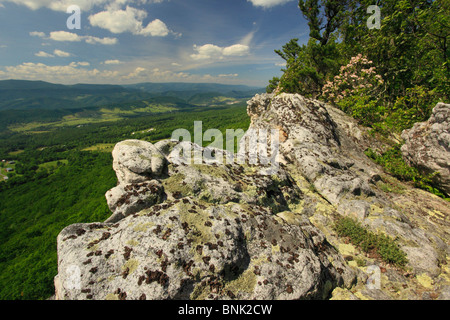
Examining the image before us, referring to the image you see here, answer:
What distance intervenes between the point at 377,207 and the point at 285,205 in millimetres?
5272

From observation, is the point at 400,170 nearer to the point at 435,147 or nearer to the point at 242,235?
the point at 435,147

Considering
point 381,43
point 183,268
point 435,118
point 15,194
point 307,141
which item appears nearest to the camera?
point 183,268

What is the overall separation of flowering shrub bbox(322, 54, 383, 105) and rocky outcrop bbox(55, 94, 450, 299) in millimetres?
13261

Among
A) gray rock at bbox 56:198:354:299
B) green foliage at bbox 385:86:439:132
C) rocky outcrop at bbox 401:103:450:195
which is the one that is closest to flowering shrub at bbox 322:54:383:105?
green foliage at bbox 385:86:439:132

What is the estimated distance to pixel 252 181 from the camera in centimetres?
1162

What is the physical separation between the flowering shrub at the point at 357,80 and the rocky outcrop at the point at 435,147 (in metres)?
9.05

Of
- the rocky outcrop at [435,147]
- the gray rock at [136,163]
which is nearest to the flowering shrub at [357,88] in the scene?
the rocky outcrop at [435,147]

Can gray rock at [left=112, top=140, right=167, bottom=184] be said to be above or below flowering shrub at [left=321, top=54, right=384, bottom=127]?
below

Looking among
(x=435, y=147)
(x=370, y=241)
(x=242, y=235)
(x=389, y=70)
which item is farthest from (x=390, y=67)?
(x=242, y=235)

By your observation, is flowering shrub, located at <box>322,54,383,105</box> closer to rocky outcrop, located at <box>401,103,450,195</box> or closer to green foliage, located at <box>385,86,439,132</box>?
green foliage, located at <box>385,86,439,132</box>

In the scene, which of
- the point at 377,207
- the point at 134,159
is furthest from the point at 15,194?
the point at 377,207

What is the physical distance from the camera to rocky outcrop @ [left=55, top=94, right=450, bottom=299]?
635 centimetres

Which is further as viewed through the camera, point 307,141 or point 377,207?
point 307,141

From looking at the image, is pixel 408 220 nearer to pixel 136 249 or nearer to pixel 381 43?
pixel 136 249
